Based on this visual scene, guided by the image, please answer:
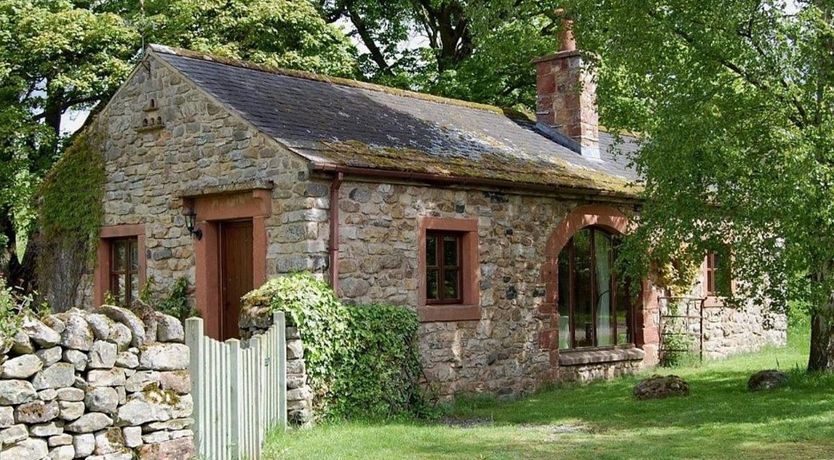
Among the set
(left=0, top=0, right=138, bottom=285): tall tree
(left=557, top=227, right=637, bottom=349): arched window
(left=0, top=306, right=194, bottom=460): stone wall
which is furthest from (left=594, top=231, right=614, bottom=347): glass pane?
(left=0, top=306, right=194, bottom=460): stone wall

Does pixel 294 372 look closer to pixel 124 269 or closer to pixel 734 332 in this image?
pixel 124 269

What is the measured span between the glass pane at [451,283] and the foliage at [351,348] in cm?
121

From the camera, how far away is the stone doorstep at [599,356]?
52.3 feet

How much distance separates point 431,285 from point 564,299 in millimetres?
3037

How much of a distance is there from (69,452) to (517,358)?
922cm

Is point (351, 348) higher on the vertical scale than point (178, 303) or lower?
lower

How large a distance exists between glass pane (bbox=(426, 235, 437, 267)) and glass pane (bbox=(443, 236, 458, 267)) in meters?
0.16

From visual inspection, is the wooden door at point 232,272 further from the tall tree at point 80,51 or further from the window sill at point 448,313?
the tall tree at point 80,51

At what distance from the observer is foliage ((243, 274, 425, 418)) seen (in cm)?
1156

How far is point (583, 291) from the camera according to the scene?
16.7 m

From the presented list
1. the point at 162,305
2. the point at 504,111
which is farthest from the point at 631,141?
the point at 162,305

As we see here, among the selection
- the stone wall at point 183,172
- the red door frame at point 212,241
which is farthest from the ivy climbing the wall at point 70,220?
the red door frame at point 212,241

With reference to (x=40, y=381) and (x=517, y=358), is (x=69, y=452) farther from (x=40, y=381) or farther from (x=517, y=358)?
(x=517, y=358)

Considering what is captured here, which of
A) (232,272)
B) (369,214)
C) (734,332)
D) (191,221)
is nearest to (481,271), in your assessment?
(369,214)
